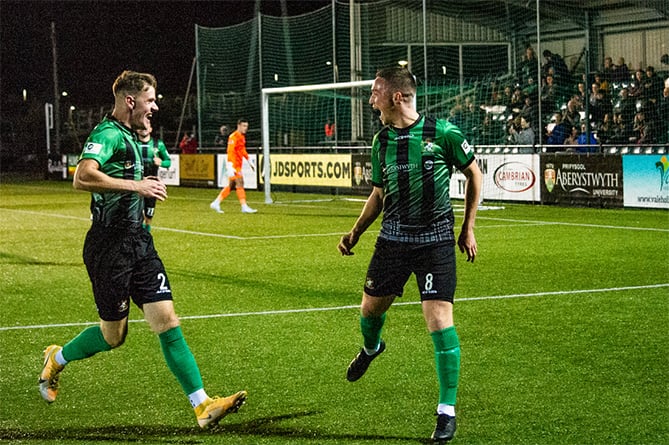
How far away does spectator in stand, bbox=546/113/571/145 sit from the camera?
23.2m

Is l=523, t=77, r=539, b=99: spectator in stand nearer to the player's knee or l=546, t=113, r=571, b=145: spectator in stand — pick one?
l=546, t=113, r=571, b=145: spectator in stand

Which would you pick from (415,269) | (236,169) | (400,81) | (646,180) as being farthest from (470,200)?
(236,169)

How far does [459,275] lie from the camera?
12164 millimetres

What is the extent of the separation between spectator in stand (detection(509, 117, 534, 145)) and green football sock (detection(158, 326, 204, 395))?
59.8 feet

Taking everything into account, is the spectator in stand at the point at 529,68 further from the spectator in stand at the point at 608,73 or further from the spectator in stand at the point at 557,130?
the spectator in stand at the point at 608,73

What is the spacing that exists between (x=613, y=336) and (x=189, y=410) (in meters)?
3.66

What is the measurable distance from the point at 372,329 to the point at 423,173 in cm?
109

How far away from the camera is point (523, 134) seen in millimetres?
23484

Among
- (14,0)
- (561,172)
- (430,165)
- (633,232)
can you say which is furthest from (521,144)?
(14,0)

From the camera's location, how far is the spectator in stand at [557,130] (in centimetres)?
2317

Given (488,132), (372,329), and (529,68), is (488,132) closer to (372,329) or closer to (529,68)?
(529,68)

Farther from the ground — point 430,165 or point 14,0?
point 14,0

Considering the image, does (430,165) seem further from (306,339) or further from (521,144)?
(521,144)

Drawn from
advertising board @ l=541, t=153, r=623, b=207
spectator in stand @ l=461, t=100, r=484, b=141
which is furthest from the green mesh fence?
advertising board @ l=541, t=153, r=623, b=207
